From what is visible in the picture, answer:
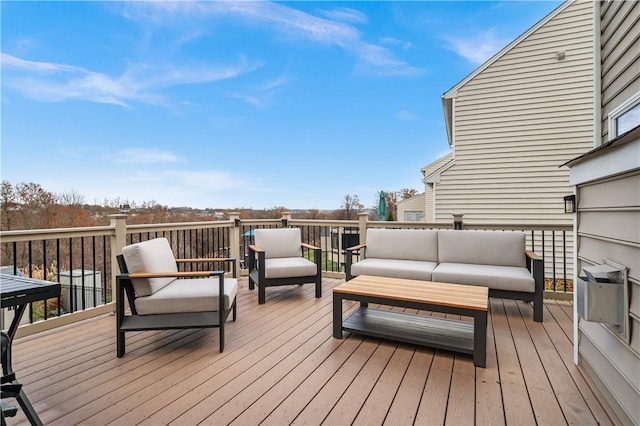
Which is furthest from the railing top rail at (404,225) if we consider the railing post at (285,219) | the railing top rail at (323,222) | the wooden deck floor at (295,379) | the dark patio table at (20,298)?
the dark patio table at (20,298)

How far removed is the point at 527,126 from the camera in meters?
6.00

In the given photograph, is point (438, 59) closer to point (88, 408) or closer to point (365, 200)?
point (365, 200)

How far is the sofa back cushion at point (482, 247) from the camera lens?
3775 millimetres

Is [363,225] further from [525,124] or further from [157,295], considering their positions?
[525,124]

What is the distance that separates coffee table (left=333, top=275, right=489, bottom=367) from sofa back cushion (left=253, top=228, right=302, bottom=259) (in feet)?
5.39

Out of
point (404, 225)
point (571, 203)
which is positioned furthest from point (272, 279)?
point (571, 203)

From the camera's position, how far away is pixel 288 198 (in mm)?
10891

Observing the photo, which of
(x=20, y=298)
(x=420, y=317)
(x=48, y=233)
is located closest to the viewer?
(x=20, y=298)

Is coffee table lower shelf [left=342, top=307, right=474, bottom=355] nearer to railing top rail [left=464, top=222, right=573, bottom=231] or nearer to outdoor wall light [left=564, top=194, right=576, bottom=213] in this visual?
outdoor wall light [left=564, top=194, right=576, bottom=213]

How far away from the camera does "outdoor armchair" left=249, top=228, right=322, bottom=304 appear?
13.0 ft

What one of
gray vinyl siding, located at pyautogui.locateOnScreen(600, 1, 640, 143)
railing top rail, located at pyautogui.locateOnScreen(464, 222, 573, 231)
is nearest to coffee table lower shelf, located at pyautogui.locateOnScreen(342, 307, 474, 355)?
railing top rail, located at pyautogui.locateOnScreen(464, 222, 573, 231)

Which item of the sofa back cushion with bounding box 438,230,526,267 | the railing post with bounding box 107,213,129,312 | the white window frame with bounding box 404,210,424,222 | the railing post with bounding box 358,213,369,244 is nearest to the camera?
the railing post with bounding box 107,213,129,312

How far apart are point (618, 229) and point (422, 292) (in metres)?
1.43

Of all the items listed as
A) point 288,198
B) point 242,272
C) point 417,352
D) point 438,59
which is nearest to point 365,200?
point 288,198
